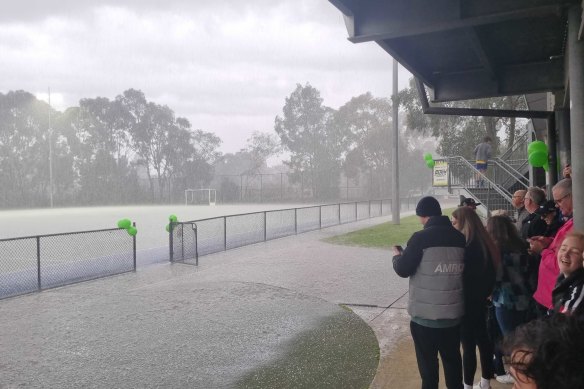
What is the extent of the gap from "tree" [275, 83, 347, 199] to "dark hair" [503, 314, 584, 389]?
6274 cm

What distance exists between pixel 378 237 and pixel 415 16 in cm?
1228

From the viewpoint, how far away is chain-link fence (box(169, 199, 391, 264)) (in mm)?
12750

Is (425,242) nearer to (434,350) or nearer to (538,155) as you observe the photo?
(434,350)

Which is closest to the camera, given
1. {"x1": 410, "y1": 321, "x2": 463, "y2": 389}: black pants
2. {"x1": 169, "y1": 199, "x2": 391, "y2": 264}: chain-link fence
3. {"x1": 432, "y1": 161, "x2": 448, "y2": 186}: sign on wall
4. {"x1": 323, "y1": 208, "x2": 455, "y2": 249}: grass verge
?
{"x1": 410, "y1": 321, "x2": 463, "y2": 389}: black pants

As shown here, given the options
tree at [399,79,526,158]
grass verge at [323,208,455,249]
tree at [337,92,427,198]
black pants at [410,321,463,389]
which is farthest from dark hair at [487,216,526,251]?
tree at [337,92,427,198]

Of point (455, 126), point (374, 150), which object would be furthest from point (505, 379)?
point (374, 150)

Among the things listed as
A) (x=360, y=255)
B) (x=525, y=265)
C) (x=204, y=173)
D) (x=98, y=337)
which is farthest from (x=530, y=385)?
(x=204, y=173)

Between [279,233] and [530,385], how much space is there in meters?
17.8

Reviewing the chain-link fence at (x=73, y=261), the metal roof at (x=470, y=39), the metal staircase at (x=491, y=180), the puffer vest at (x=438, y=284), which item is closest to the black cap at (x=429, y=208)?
the puffer vest at (x=438, y=284)

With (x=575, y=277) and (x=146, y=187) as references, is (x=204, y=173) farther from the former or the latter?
(x=575, y=277)

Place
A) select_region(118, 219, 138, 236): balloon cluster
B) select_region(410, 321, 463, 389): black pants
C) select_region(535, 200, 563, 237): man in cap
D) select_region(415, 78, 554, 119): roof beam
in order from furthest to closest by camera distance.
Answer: select_region(118, 219, 138, 236): balloon cluster
select_region(415, 78, 554, 119): roof beam
select_region(535, 200, 563, 237): man in cap
select_region(410, 321, 463, 389): black pants

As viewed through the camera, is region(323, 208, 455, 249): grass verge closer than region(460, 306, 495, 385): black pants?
No

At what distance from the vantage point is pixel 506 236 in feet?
13.5

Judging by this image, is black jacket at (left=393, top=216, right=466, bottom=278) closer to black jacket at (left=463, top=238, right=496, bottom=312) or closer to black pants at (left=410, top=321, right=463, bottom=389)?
black jacket at (left=463, top=238, right=496, bottom=312)
